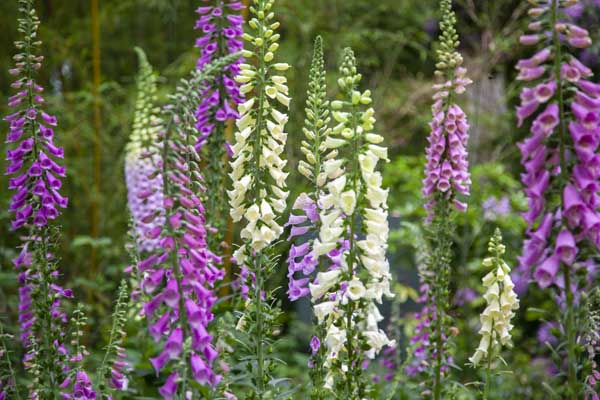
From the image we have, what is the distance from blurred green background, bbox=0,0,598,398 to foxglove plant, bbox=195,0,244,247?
2347 millimetres

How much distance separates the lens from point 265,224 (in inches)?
109

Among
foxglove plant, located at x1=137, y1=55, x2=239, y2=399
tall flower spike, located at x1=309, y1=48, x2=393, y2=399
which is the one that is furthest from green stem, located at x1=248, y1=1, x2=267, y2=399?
foxglove plant, located at x1=137, y1=55, x2=239, y2=399

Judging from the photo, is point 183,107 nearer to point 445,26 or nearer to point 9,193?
point 445,26

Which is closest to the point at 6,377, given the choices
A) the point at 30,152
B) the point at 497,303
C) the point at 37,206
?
the point at 37,206

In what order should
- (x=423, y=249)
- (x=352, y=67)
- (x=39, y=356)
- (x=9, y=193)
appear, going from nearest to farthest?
(x=352, y=67) < (x=39, y=356) < (x=423, y=249) < (x=9, y=193)

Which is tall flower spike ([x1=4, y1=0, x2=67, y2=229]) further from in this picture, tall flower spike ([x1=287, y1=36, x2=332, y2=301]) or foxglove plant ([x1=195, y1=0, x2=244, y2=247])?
tall flower spike ([x1=287, y1=36, x2=332, y2=301])

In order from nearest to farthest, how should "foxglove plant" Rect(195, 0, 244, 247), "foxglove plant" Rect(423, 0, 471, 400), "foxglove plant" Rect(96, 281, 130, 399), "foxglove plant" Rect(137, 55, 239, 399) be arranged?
"foxglove plant" Rect(137, 55, 239, 399) → "foxglove plant" Rect(96, 281, 130, 399) → "foxglove plant" Rect(423, 0, 471, 400) → "foxglove plant" Rect(195, 0, 244, 247)

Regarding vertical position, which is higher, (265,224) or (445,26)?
(445,26)

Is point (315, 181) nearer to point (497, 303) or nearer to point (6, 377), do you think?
point (497, 303)

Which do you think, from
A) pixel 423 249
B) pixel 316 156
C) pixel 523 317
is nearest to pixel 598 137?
pixel 316 156

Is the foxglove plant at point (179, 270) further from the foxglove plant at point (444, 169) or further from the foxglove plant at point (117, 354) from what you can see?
the foxglove plant at point (444, 169)

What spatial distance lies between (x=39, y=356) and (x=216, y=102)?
1634 millimetres

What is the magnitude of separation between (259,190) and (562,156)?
47.5 inches

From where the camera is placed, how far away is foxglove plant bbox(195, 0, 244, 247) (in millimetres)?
3676
